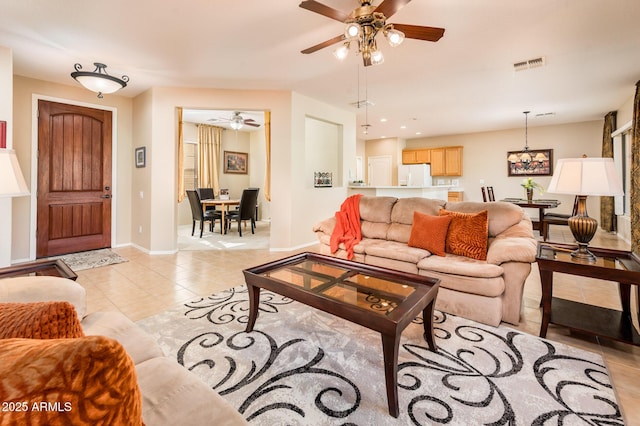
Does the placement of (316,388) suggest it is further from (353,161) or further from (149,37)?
(353,161)

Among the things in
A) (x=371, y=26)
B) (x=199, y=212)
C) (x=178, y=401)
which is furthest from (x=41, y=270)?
(x=199, y=212)

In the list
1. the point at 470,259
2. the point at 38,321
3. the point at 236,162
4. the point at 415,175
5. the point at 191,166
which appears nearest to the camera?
the point at 38,321

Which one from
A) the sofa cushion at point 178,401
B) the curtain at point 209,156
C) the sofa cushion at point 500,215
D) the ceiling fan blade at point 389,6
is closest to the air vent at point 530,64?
the sofa cushion at point 500,215

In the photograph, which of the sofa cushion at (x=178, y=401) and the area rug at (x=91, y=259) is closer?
the sofa cushion at (x=178, y=401)

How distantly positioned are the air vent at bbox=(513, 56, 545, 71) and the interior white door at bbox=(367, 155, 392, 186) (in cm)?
580

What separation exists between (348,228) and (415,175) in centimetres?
586

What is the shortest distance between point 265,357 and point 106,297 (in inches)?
81.4

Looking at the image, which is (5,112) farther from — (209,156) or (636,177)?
(636,177)

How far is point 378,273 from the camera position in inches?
90.0

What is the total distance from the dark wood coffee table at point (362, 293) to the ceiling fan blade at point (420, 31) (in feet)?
6.24

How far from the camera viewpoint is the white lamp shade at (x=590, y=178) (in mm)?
2045

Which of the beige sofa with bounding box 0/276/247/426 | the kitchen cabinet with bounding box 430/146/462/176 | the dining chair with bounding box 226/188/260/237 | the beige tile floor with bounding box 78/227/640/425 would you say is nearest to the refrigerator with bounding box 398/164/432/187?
the kitchen cabinet with bounding box 430/146/462/176

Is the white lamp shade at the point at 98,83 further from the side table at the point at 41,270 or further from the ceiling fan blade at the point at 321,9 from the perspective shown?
the ceiling fan blade at the point at 321,9

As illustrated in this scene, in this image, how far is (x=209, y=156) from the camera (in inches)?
309
